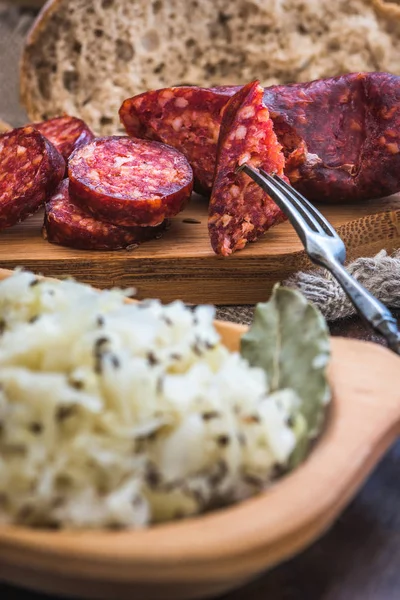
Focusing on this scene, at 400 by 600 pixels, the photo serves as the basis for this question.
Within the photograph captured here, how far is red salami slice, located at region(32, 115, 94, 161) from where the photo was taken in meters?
2.25

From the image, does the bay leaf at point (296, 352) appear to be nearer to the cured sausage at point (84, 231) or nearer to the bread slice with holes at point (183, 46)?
the cured sausage at point (84, 231)

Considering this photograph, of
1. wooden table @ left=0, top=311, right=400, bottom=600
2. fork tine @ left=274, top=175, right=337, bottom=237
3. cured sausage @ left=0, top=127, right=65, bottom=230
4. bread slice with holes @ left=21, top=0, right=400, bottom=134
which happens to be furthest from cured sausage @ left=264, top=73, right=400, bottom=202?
wooden table @ left=0, top=311, right=400, bottom=600

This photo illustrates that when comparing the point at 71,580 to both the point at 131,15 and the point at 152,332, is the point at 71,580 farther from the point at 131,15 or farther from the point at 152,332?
the point at 131,15

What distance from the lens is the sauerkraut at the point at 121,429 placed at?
0.82m

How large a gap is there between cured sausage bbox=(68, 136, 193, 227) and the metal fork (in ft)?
0.60

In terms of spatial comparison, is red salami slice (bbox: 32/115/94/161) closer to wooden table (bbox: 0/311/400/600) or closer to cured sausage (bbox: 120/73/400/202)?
cured sausage (bbox: 120/73/400/202)

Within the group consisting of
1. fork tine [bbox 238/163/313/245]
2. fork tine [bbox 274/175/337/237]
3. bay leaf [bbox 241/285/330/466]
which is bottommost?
fork tine [bbox 274/175/337/237]

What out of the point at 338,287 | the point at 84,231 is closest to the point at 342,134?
the point at 338,287

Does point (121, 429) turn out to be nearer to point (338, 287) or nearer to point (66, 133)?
point (338, 287)

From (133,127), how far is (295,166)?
44 cm

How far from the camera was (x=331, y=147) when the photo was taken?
2135 millimetres

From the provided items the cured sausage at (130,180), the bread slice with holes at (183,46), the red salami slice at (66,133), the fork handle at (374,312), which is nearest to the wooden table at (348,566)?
the fork handle at (374,312)

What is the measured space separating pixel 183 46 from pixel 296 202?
4.97 ft

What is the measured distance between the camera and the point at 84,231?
6.18ft
